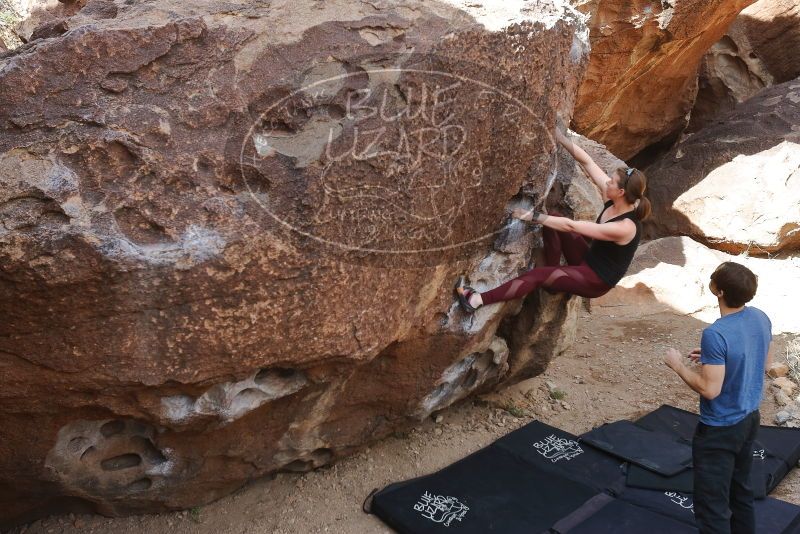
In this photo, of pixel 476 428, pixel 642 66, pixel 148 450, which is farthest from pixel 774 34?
pixel 148 450

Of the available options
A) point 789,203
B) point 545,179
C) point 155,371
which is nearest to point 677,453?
point 545,179

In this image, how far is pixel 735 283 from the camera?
2574 mm

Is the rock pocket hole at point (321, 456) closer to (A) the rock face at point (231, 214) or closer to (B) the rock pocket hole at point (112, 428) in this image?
(A) the rock face at point (231, 214)

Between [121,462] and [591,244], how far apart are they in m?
2.35

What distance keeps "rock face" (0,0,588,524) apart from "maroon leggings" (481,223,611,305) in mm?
247

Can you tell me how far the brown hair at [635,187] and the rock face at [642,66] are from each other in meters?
2.35

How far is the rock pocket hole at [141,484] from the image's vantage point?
2.87 meters

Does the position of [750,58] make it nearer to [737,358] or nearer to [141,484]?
[737,358]

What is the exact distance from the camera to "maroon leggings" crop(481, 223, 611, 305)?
3301 mm

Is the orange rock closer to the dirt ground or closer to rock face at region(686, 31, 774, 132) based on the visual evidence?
the dirt ground

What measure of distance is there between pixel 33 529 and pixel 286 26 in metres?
2.38

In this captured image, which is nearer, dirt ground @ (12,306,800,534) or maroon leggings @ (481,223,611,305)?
dirt ground @ (12,306,800,534)

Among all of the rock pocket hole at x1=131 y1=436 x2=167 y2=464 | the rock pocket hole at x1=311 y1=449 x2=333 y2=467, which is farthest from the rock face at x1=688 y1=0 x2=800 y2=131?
the rock pocket hole at x1=131 y1=436 x2=167 y2=464

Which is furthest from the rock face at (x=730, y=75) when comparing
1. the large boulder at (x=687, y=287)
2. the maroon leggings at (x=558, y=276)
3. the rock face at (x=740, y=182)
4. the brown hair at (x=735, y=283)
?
the brown hair at (x=735, y=283)
